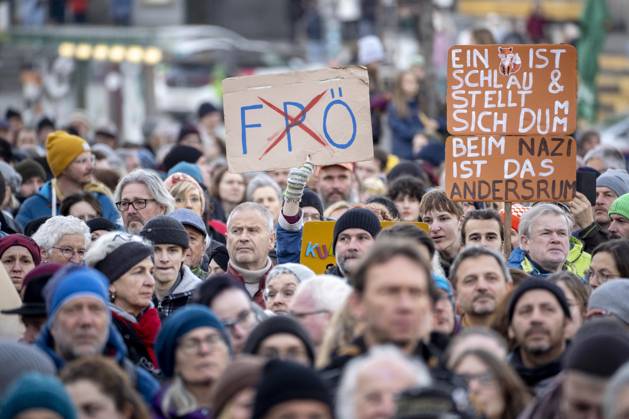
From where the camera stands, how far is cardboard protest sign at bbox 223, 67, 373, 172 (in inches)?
478

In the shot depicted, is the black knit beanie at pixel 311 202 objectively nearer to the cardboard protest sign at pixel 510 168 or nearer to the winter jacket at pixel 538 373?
the cardboard protest sign at pixel 510 168

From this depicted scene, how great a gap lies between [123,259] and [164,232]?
109cm

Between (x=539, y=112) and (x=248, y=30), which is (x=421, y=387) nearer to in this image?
(x=539, y=112)

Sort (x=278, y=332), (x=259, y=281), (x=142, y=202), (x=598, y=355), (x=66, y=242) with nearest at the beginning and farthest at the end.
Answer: (x=598, y=355), (x=278, y=332), (x=66, y=242), (x=259, y=281), (x=142, y=202)

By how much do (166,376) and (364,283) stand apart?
1.51 meters

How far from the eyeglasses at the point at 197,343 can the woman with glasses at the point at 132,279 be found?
5.16 ft

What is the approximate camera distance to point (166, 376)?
8359mm

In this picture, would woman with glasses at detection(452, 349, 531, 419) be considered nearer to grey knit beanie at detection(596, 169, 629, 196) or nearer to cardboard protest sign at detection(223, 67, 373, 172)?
cardboard protest sign at detection(223, 67, 373, 172)

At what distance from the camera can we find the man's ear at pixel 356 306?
287 inches

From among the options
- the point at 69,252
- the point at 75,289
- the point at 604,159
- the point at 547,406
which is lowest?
the point at 604,159

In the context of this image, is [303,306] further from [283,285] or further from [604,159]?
[604,159]

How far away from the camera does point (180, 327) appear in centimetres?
806

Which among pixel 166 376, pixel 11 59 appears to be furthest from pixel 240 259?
pixel 11 59

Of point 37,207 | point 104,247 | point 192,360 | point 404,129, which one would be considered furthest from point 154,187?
point 404,129
